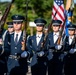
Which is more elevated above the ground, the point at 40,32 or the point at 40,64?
the point at 40,32

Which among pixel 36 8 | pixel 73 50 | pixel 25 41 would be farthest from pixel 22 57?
pixel 36 8

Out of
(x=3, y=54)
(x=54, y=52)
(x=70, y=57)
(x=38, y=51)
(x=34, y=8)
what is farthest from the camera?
(x=34, y=8)

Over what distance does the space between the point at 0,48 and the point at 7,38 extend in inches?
19.8

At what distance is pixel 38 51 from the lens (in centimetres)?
1188

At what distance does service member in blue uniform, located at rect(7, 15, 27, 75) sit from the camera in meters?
10.7

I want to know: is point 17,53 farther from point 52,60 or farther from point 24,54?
point 52,60

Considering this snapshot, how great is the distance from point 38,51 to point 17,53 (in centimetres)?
117

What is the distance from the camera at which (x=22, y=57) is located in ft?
34.8

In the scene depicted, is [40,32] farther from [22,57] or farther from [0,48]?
[0,48]

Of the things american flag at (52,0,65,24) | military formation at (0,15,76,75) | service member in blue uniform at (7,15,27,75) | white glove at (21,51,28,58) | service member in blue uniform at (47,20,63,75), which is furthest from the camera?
american flag at (52,0,65,24)

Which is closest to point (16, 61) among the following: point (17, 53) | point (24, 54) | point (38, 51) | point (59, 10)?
point (17, 53)

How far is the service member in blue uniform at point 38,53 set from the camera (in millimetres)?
11730

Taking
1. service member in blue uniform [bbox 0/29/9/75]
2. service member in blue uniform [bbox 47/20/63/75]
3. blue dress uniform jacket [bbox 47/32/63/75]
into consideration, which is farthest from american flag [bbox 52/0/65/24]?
service member in blue uniform [bbox 0/29/9/75]

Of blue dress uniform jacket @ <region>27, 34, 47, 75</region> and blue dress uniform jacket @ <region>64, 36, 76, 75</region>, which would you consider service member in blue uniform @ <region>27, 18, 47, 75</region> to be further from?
blue dress uniform jacket @ <region>64, 36, 76, 75</region>
